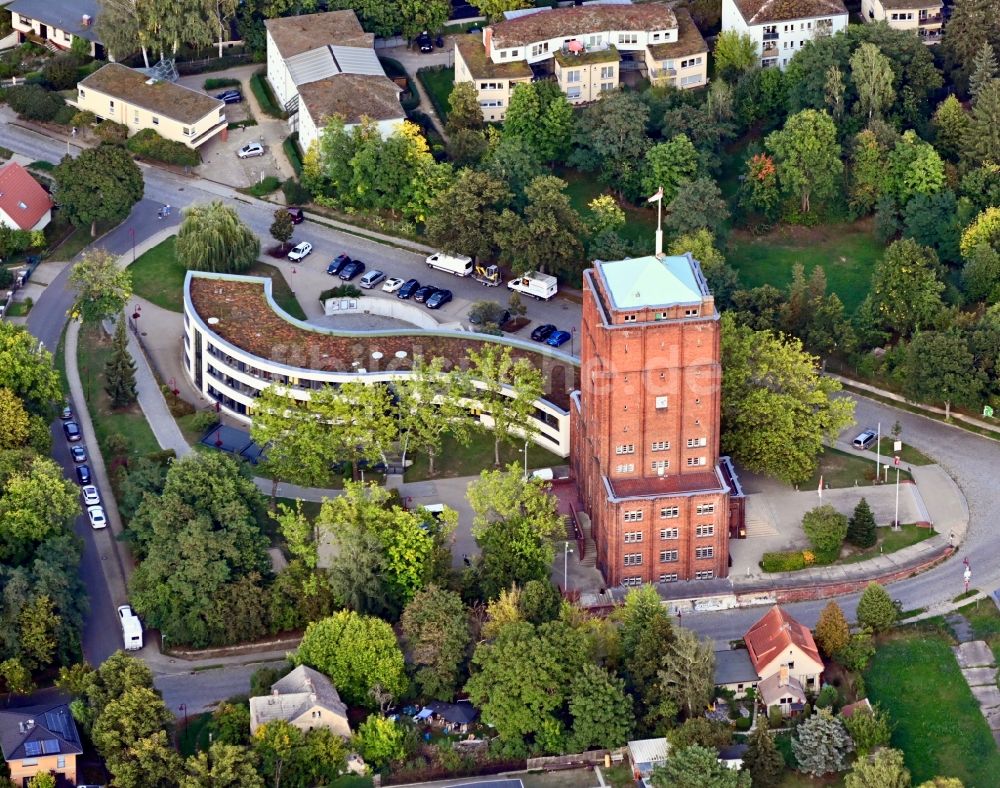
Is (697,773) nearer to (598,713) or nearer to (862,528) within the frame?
(598,713)

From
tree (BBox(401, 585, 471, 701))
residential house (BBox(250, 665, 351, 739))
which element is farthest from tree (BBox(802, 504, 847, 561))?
residential house (BBox(250, 665, 351, 739))

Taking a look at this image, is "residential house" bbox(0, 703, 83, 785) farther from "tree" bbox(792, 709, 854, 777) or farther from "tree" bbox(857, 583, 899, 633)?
"tree" bbox(857, 583, 899, 633)

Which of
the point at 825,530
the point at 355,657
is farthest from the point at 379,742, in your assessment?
the point at 825,530

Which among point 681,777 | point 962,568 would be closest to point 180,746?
point 681,777

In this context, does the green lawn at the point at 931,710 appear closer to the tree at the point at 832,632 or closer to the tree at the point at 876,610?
the tree at the point at 876,610

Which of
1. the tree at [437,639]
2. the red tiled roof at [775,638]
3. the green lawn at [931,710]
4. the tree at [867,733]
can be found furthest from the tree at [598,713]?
the green lawn at [931,710]
